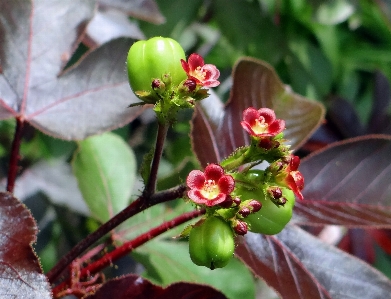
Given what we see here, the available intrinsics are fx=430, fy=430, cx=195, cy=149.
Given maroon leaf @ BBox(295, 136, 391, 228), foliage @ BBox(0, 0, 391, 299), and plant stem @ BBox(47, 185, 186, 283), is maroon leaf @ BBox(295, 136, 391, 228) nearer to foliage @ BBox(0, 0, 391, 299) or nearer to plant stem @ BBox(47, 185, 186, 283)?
foliage @ BBox(0, 0, 391, 299)

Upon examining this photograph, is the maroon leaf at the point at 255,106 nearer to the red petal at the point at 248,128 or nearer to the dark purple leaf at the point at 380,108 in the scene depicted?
the red petal at the point at 248,128

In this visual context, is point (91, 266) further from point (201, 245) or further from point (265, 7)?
point (265, 7)

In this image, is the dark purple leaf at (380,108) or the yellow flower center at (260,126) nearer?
the yellow flower center at (260,126)

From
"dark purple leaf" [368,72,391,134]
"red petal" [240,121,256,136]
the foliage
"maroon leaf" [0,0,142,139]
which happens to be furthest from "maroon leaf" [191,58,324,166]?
"dark purple leaf" [368,72,391,134]

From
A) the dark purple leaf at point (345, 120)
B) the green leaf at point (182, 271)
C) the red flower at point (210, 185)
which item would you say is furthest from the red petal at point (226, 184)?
the dark purple leaf at point (345, 120)

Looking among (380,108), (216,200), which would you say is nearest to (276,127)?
(216,200)

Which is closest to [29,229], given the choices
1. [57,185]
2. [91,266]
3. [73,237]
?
[91,266]
